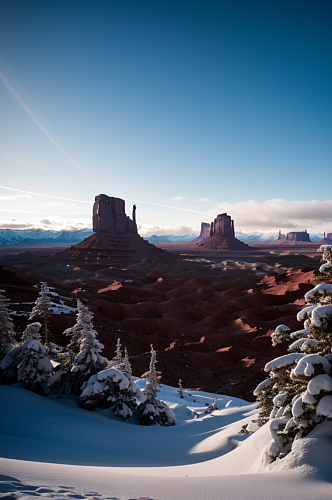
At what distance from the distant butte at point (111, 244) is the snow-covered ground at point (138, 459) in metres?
97.3

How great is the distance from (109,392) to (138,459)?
4.12 meters

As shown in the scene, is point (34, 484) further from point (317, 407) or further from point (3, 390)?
point (3, 390)

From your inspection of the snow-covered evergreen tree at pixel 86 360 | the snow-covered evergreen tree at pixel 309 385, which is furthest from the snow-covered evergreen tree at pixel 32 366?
the snow-covered evergreen tree at pixel 309 385

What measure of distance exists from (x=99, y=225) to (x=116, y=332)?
116 metres

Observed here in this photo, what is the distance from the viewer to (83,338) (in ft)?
43.9

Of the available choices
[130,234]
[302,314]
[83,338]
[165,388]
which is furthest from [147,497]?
[130,234]

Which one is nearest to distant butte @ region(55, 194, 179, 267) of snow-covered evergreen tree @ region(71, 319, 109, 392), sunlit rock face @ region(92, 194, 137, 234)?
sunlit rock face @ region(92, 194, 137, 234)

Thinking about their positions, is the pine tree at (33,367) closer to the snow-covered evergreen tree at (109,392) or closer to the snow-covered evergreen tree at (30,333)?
the snow-covered evergreen tree at (30,333)

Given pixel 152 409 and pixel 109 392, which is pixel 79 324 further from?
pixel 152 409

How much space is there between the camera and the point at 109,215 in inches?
5817

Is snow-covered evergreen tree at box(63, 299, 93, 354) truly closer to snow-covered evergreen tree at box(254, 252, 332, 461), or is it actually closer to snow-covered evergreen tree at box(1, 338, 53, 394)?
snow-covered evergreen tree at box(1, 338, 53, 394)

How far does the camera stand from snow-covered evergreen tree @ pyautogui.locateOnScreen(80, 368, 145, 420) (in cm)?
1245

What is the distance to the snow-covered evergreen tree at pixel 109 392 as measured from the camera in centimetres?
1245

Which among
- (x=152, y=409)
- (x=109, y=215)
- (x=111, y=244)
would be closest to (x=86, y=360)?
(x=152, y=409)
